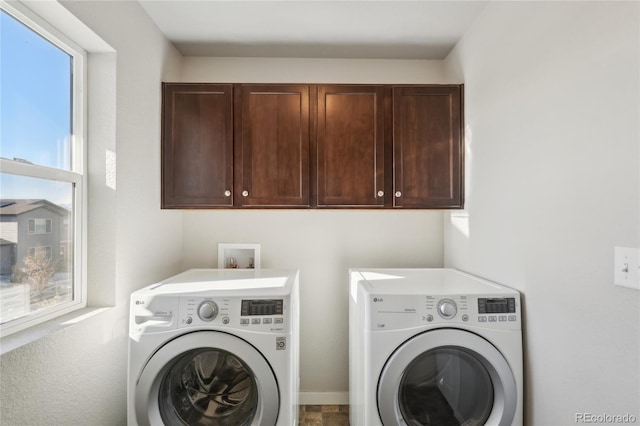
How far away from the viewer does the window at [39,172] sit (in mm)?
1176

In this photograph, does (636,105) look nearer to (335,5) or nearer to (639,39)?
(639,39)

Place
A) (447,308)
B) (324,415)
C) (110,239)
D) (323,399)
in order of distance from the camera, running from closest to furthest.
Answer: (447,308), (110,239), (324,415), (323,399)

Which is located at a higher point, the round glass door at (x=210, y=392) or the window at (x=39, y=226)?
the window at (x=39, y=226)

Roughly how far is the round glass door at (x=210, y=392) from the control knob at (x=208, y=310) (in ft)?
0.59

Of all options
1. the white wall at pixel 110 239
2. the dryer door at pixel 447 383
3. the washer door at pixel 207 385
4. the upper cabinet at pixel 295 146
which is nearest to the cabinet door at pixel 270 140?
the upper cabinet at pixel 295 146

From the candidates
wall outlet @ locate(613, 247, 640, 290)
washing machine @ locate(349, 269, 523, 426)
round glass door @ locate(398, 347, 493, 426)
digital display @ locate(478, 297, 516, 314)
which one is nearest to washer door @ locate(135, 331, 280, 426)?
washing machine @ locate(349, 269, 523, 426)

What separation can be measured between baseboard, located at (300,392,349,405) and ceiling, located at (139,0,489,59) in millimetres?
2409

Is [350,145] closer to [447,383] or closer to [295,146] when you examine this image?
[295,146]

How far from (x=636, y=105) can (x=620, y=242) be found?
1.34 ft

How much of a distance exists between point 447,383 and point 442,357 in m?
0.12

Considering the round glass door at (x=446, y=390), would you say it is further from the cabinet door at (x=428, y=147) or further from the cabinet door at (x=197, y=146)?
the cabinet door at (x=197, y=146)

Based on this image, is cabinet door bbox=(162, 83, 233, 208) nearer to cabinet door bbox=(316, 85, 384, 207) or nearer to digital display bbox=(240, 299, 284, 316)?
cabinet door bbox=(316, 85, 384, 207)

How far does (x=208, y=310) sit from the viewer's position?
1435mm

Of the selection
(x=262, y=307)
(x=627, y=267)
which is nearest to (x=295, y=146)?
(x=262, y=307)
